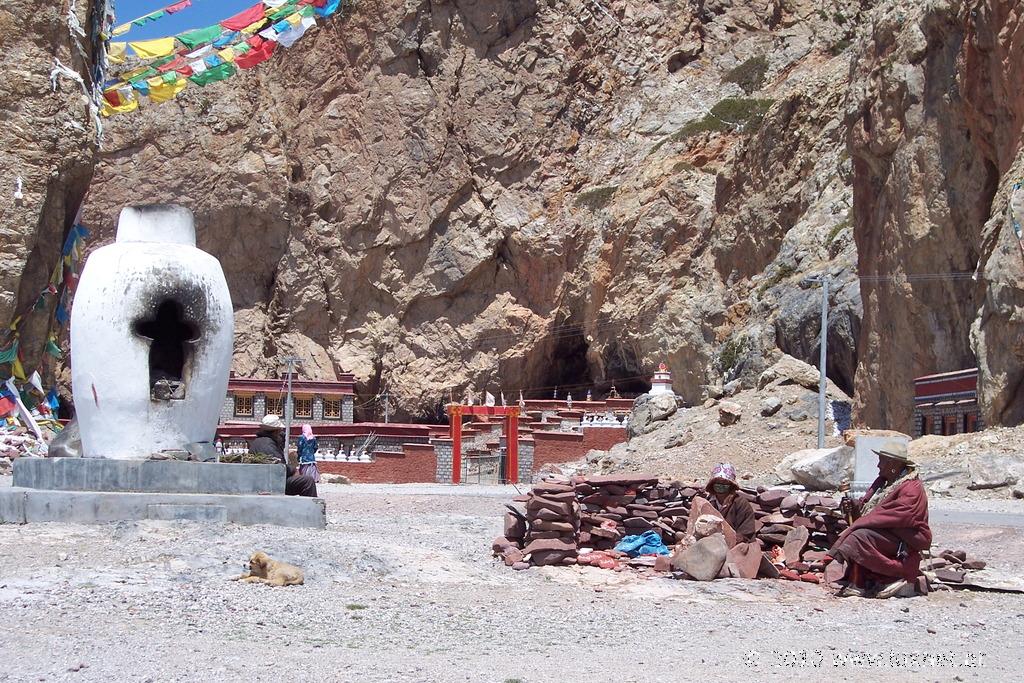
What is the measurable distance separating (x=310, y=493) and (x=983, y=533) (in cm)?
696

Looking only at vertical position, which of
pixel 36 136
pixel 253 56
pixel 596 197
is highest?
pixel 253 56

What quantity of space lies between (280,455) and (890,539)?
6.04 meters

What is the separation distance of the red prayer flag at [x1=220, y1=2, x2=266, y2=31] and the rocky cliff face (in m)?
12.1

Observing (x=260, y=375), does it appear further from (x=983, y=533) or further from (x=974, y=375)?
(x=983, y=533)

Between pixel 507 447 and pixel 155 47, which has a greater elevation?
pixel 155 47

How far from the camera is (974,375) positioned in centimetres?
2273

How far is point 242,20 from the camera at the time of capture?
33.3 meters

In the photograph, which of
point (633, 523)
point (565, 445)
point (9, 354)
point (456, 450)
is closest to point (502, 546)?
point (633, 523)

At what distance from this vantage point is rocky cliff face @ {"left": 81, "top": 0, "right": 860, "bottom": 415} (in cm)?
4441

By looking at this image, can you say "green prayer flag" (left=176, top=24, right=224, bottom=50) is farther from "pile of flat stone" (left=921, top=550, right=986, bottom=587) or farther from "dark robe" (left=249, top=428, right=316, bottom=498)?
"pile of flat stone" (left=921, top=550, right=986, bottom=587)

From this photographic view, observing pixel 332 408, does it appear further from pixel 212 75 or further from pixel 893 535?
pixel 893 535

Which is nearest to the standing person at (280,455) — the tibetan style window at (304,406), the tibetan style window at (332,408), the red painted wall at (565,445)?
the red painted wall at (565,445)

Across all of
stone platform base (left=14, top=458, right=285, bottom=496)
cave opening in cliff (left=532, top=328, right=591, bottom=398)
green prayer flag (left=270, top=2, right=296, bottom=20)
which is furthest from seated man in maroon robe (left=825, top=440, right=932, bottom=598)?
cave opening in cliff (left=532, top=328, right=591, bottom=398)

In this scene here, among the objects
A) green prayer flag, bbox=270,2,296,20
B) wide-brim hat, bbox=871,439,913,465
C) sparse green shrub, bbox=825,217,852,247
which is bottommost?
wide-brim hat, bbox=871,439,913,465
